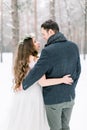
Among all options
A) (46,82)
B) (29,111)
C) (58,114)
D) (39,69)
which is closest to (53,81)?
(46,82)

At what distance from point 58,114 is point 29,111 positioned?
1.51 feet

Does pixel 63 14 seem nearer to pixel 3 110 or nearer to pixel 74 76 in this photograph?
pixel 3 110

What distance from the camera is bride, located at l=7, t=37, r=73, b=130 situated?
17.9 ft

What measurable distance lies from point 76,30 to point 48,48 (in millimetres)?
60240

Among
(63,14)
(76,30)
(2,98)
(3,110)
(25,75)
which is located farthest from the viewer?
(76,30)

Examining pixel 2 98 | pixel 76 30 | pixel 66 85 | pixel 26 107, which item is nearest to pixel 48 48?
pixel 66 85

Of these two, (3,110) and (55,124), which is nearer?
(55,124)

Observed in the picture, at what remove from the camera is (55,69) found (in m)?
5.18

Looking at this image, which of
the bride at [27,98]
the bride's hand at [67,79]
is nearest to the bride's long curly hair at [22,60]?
the bride at [27,98]

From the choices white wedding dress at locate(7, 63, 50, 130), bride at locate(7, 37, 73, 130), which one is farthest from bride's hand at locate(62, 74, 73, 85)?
white wedding dress at locate(7, 63, 50, 130)

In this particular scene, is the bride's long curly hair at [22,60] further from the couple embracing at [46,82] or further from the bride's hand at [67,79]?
the bride's hand at [67,79]

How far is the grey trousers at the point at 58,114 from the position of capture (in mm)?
5323

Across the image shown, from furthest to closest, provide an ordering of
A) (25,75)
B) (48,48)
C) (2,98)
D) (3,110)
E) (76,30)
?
(76,30)
(2,98)
(3,110)
(25,75)
(48,48)

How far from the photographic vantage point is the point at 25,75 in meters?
5.46
